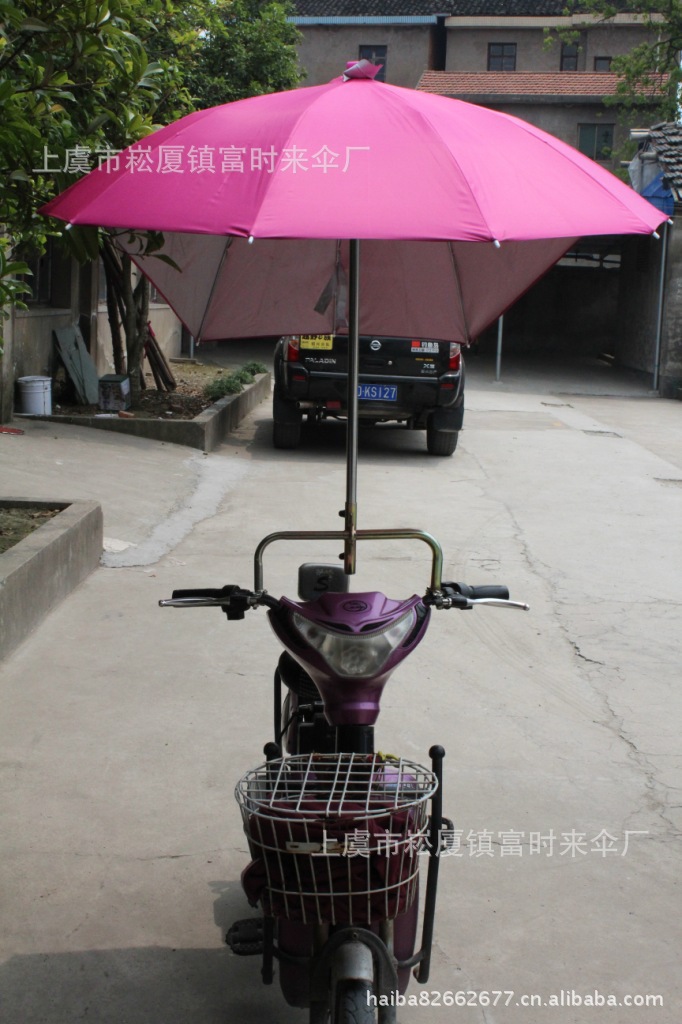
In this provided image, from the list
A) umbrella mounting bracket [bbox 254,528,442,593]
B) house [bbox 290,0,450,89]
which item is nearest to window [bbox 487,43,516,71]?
house [bbox 290,0,450,89]

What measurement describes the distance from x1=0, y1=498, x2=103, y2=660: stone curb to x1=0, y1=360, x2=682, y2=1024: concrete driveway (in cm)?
11

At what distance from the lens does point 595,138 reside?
37531 millimetres

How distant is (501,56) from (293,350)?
3500cm

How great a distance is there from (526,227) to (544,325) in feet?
89.3

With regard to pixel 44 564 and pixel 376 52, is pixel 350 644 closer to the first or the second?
pixel 44 564

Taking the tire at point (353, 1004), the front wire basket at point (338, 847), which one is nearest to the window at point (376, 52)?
the front wire basket at point (338, 847)

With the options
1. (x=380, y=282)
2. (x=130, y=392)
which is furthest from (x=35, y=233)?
(x=130, y=392)

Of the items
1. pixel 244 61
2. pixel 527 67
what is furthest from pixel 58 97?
pixel 527 67

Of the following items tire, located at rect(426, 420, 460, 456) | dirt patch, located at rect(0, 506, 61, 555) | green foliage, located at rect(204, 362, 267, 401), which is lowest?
tire, located at rect(426, 420, 460, 456)

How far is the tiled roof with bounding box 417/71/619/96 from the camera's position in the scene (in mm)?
36438

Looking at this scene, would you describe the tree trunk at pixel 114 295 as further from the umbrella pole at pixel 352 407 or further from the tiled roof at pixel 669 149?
the tiled roof at pixel 669 149

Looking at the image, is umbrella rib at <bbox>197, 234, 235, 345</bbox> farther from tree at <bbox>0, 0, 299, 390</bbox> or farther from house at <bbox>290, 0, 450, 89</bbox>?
house at <bbox>290, 0, 450, 89</bbox>

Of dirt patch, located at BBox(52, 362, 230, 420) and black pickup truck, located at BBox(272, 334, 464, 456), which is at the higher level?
black pickup truck, located at BBox(272, 334, 464, 456)

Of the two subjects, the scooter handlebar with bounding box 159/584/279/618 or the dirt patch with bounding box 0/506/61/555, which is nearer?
the scooter handlebar with bounding box 159/584/279/618
